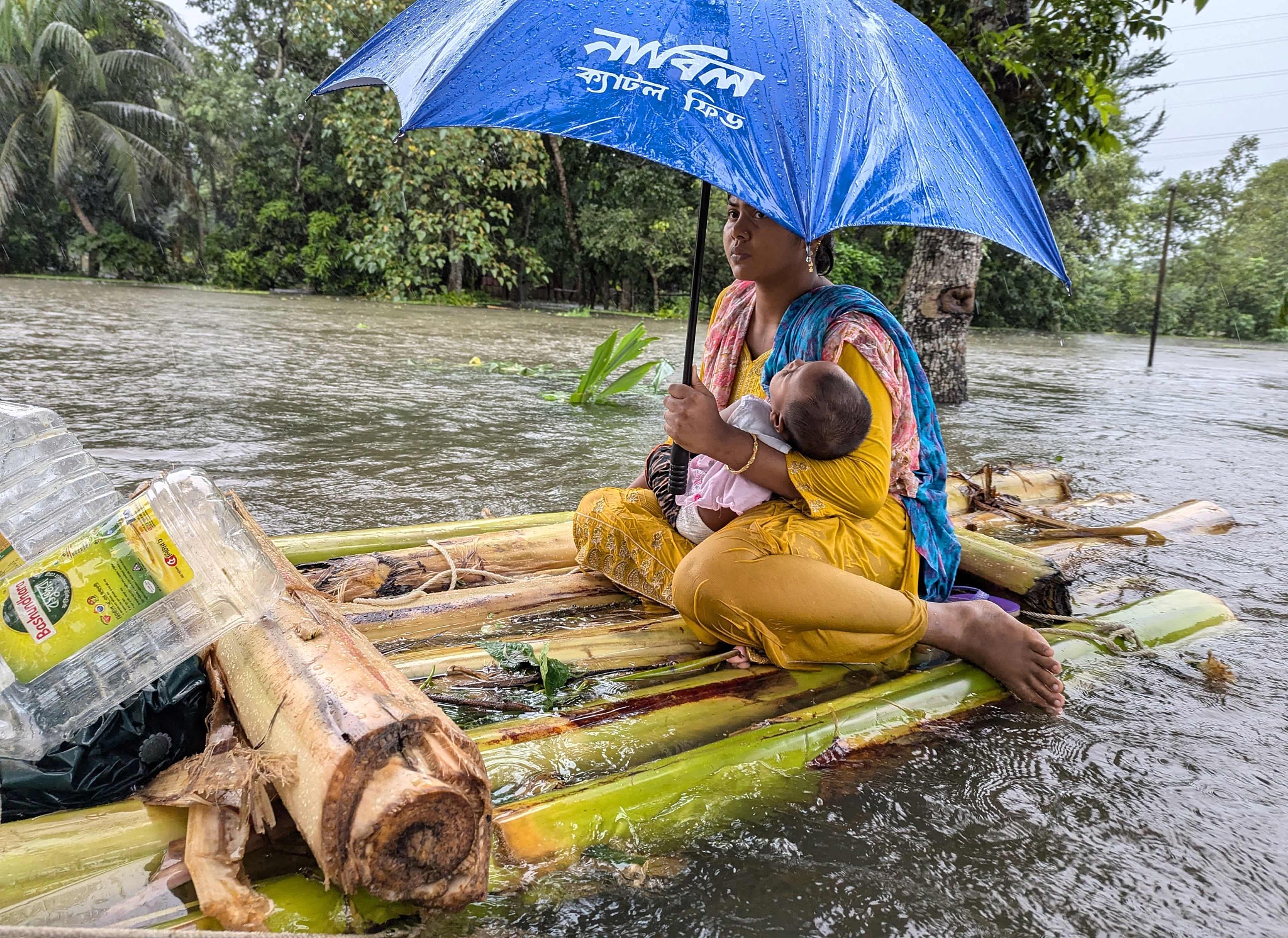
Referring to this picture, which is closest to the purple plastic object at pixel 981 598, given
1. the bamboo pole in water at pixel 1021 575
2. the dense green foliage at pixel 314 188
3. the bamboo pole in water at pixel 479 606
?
the bamboo pole in water at pixel 1021 575

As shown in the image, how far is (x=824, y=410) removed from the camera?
79.0 inches

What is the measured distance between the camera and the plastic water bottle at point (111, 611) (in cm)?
143

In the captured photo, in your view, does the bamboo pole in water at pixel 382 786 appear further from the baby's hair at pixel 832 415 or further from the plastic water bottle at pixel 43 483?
the baby's hair at pixel 832 415

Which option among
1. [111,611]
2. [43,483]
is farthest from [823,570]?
[43,483]

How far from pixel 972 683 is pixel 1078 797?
1.29ft

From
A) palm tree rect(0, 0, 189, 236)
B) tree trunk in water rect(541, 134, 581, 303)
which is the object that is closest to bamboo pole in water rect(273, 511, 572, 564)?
tree trunk in water rect(541, 134, 581, 303)

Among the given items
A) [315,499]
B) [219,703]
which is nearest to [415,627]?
[219,703]

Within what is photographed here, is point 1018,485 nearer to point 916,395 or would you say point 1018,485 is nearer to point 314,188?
point 916,395

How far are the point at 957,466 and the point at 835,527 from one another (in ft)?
12.5

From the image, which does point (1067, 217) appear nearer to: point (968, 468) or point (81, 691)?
point (968, 468)

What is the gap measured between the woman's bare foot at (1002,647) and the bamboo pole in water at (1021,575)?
0.38 metres

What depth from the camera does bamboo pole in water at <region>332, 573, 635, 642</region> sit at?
2.35 m

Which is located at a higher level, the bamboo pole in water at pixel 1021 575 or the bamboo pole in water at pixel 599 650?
the bamboo pole in water at pixel 1021 575

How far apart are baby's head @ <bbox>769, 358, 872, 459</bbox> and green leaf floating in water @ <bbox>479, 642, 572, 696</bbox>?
0.80 metres
